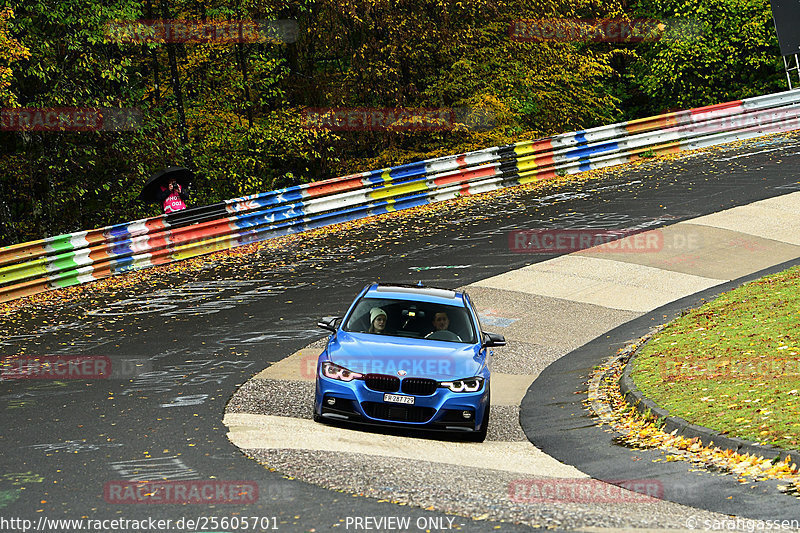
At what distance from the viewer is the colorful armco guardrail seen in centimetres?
1905

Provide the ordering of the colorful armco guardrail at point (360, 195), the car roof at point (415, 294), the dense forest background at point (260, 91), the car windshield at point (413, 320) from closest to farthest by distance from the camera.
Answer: the car windshield at point (413, 320), the car roof at point (415, 294), the colorful armco guardrail at point (360, 195), the dense forest background at point (260, 91)

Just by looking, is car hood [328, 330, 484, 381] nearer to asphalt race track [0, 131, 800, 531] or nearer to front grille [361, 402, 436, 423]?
front grille [361, 402, 436, 423]

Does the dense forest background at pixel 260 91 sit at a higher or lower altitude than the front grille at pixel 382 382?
higher

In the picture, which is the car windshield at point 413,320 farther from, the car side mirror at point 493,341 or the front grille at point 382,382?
the front grille at point 382,382

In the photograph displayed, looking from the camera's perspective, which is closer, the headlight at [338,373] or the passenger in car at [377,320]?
the headlight at [338,373]

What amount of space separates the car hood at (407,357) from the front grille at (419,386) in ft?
0.18

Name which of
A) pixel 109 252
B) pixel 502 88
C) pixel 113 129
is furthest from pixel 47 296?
pixel 502 88

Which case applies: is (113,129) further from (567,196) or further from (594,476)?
(594,476)

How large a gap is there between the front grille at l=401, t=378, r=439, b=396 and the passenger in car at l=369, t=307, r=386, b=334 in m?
1.21

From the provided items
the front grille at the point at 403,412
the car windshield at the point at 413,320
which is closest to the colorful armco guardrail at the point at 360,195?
the car windshield at the point at 413,320

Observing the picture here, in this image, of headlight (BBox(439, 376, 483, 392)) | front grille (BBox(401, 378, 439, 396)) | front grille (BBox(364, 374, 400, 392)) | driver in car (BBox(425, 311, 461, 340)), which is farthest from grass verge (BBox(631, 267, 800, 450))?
front grille (BBox(364, 374, 400, 392))

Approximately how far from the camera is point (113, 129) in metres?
27.5

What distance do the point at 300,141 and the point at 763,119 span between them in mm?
14097

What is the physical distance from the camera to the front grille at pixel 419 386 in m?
10.5
